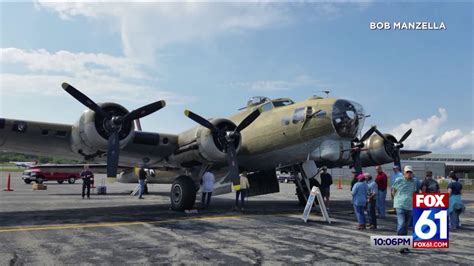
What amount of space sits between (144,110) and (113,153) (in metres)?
1.72

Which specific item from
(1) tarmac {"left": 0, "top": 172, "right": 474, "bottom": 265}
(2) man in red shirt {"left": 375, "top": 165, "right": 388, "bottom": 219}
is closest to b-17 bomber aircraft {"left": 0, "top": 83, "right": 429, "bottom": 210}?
(2) man in red shirt {"left": 375, "top": 165, "right": 388, "bottom": 219}

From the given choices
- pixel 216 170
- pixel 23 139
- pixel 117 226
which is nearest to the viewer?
pixel 117 226

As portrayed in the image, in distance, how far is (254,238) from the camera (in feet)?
29.7

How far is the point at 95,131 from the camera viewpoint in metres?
12.4

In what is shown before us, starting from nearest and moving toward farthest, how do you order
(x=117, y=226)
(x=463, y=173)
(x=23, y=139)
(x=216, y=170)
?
1. (x=117, y=226)
2. (x=23, y=139)
3. (x=216, y=170)
4. (x=463, y=173)

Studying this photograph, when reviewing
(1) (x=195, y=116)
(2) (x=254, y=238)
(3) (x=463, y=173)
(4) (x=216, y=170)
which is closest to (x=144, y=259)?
(2) (x=254, y=238)

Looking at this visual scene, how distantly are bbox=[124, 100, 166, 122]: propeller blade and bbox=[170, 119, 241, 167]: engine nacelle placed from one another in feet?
6.05

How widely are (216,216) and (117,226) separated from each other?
3579 millimetres

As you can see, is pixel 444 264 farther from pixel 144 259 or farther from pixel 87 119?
pixel 87 119

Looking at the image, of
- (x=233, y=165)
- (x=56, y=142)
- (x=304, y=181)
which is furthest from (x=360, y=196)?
(x=56, y=142)

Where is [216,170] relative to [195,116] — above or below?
below

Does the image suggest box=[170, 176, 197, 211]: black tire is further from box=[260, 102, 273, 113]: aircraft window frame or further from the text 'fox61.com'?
the text 'fox61.com'

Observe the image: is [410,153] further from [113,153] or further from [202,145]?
Answer: [113,153]

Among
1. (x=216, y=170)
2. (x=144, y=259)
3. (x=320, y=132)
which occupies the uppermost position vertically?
(x=320, y=132)
